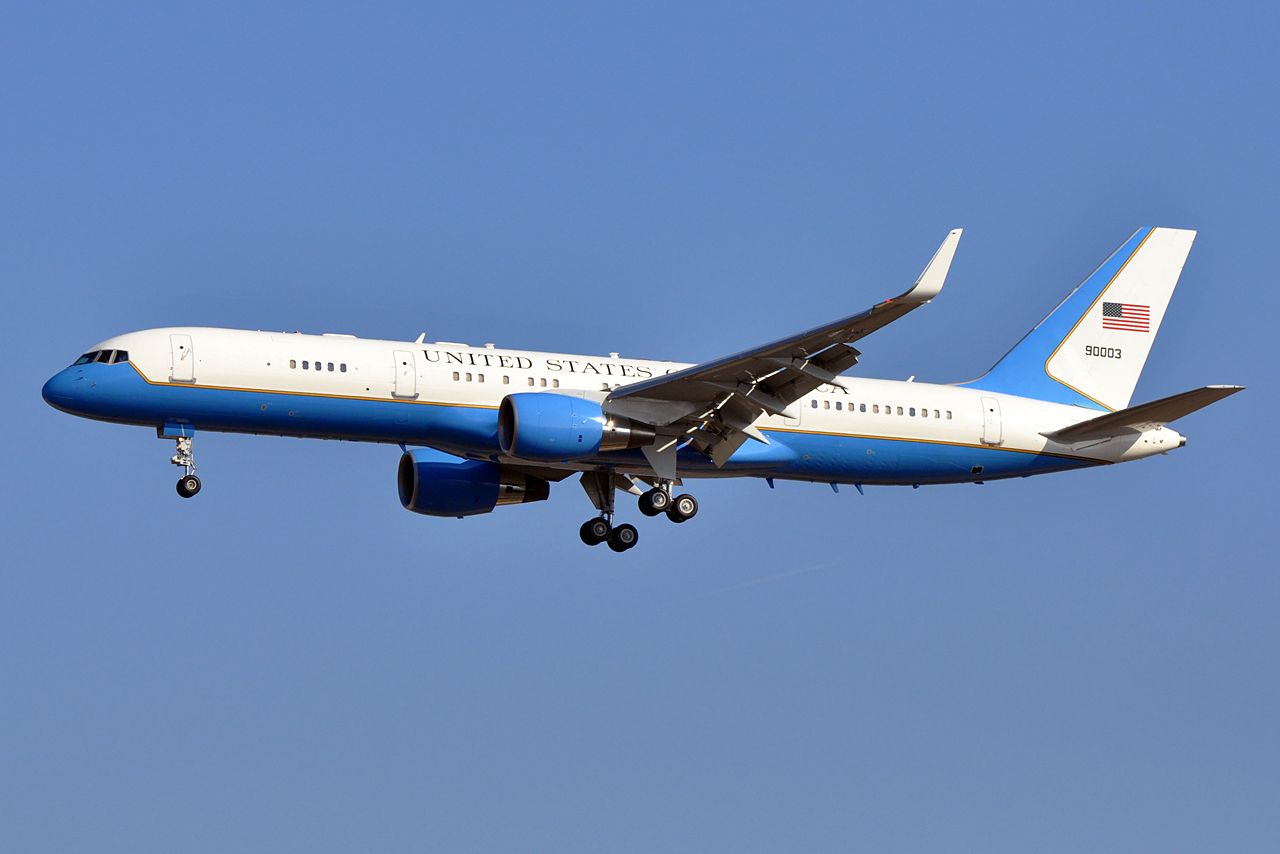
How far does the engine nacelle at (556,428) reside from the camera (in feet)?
147

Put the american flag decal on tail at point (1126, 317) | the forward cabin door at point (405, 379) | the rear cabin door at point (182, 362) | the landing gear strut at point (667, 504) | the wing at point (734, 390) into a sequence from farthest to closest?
the american flag decal on tail at point (1126, 317), the landing gear strut at point (667, 504), the forward cabin door at point (405, 379), the rear cabin door at point (182, 362), the wing at point (734, 390)

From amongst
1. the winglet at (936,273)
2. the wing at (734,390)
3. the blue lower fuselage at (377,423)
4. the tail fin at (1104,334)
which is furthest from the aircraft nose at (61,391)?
the tail fin at (1104,334)

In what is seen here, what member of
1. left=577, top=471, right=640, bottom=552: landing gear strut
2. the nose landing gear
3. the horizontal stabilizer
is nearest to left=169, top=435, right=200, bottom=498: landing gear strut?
the nose landing gear

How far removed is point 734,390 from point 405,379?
7504 mm

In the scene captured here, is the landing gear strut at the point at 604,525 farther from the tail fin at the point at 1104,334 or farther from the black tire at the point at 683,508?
the tail fin at the point at 1104,334

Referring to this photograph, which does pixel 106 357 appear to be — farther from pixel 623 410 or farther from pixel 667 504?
pixel 667 504

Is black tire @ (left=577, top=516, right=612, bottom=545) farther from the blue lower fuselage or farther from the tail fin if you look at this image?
the tail fin

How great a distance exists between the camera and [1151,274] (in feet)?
180

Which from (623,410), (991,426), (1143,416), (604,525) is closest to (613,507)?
(604,525)

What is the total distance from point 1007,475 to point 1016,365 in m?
3.36

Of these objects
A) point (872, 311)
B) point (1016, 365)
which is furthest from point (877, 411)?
point (872, 311)

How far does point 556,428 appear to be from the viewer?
4497 cm

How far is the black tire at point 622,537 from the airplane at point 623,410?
42 mm

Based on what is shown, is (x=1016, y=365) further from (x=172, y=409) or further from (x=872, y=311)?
(x=172, y=409)
